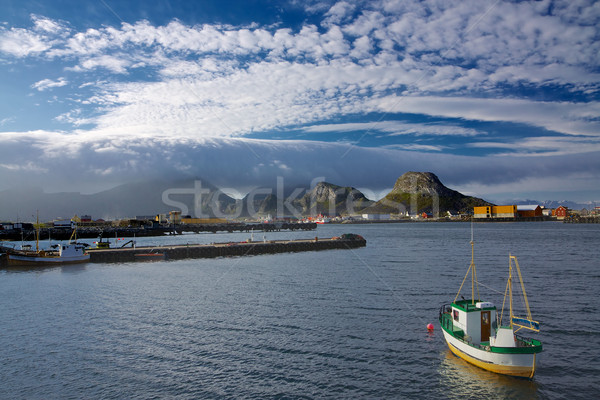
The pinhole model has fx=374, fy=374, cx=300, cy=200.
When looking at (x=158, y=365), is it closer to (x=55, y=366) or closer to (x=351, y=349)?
(x=55, y=366)

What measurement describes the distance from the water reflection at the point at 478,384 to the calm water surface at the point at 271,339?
0.09 m

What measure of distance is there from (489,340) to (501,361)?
6.72ft

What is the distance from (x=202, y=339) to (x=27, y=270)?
5685 cm

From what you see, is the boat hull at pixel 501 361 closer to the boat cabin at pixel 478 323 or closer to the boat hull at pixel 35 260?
the boat cabin at pixel 478 323

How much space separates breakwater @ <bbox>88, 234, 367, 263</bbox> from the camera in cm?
7494

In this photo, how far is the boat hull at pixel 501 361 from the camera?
61.7 feet

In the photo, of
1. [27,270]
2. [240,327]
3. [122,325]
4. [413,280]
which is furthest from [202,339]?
[27,270]

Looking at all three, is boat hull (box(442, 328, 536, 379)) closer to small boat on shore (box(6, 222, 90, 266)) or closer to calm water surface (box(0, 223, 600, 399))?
calm water surface (box(0, 223, 600, 399))

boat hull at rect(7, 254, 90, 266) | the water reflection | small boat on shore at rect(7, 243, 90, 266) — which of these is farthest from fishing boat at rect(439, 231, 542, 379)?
boat hull at rect(7, 254, 90, 266)

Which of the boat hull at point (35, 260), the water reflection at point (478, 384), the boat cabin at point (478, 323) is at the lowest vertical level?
the water reflection at point (478, 384)

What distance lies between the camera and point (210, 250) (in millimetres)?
81500

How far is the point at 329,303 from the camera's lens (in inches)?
1361

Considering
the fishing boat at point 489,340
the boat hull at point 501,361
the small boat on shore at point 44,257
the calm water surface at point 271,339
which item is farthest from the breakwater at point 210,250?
the boat hull at point 501,361

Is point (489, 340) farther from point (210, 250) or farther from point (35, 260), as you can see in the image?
point (35, 260)
